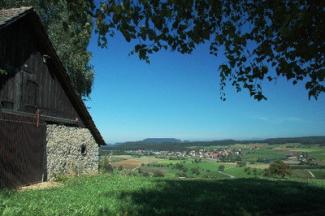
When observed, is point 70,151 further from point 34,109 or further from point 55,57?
point 55,57

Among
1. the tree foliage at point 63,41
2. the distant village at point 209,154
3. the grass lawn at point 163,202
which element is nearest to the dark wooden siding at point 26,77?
the grass lawn at point 163,202

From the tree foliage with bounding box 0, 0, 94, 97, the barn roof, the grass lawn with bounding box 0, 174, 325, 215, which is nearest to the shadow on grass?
the grass lawn with bounding box 0, 174, 325, 215

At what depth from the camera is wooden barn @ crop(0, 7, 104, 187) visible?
18781mm

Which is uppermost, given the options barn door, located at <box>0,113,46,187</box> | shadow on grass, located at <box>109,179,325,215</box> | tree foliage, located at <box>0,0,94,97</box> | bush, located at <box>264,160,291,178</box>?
tree foliage, located at <box>0,0,94,97</box>

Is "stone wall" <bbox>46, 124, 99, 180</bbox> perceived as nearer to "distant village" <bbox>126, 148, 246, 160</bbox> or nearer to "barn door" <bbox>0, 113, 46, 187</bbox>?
"barn door" <bbox>0, 113, 46, 187</bbox>

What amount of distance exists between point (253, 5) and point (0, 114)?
11.1m

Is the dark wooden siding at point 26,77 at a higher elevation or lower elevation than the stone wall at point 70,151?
higher

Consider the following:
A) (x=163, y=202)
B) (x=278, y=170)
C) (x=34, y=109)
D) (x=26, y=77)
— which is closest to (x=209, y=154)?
(x=278, y=170)

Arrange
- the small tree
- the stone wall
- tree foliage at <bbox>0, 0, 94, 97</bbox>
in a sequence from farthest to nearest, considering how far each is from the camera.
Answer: the small tree
tree foliage at <bbox>0, 0, 94, 97</bbox>
the stone wall

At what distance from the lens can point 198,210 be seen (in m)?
12.7

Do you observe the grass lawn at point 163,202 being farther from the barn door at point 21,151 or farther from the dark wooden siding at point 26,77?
the dark wooden siding at point 26,77

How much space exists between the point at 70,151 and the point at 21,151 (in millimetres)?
6312

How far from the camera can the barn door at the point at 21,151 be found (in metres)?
17.8

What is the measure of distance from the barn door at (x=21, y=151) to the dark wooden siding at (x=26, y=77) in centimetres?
97
